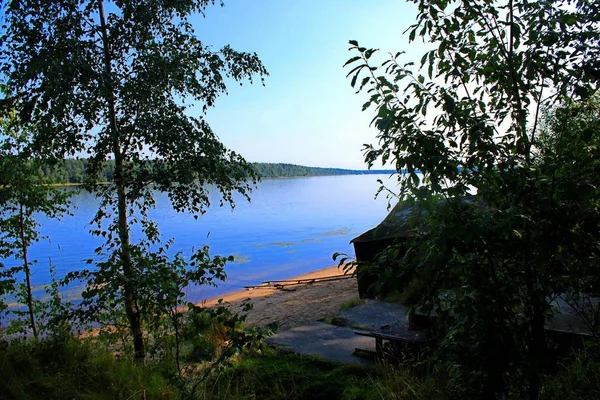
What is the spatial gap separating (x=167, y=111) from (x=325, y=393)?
3285 millimetres

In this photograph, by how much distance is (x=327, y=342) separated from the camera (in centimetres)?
620

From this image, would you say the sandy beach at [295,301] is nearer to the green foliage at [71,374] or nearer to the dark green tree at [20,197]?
the dark green tree at [20,197]

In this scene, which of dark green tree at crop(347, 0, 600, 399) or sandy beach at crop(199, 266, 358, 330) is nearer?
dark green tree at crop(347, 0, 600, 399)

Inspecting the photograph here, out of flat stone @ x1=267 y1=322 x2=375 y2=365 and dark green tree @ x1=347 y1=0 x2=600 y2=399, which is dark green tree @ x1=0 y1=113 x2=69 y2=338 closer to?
flat stone @ x1=267 y1=322 x2=375 y2=365

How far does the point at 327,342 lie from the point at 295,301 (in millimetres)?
7691

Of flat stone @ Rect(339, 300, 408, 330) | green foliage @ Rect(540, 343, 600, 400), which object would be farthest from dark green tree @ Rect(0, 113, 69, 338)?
green foliage @ Rect(540, 343, 600, 400)

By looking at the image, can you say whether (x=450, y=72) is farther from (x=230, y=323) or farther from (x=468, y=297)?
(x=230, y=323)

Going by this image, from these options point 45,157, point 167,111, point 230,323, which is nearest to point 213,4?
point 167,111

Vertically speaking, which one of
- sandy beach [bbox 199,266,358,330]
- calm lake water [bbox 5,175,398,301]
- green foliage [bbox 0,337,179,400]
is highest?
green foliage [bbox 0,337,179,400]

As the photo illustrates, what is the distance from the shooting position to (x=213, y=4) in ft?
16.8

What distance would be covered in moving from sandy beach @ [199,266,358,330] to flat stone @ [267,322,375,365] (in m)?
2.12

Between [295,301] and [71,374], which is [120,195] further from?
[295,301]

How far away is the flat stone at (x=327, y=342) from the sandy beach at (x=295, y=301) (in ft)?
6.97

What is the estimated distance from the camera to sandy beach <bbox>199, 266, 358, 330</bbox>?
10.6m
